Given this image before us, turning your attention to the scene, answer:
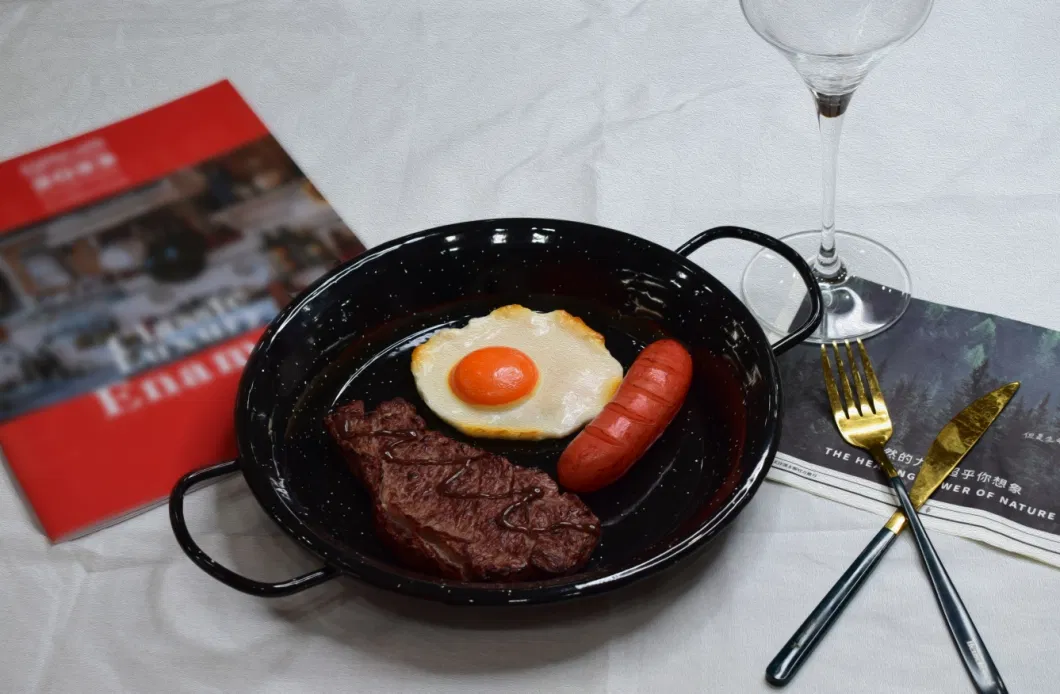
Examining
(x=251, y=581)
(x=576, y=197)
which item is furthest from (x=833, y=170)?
(x=251, y=581)

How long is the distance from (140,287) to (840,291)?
35.9 inches

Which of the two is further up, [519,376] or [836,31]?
[836,31]

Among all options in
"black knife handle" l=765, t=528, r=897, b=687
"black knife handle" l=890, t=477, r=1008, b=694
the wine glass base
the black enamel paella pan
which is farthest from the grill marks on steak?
the wine glass base

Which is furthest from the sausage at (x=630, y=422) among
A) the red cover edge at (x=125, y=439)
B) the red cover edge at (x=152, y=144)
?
the red cover edge at (x=152, y=144)

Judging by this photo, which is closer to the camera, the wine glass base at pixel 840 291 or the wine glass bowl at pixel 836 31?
the wine glass bowl at pixel 836 31

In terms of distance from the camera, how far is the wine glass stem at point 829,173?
115 cm

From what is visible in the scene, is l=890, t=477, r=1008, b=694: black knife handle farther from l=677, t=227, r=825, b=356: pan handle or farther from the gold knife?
l=677, t=227, r=825, b=356: pan handle

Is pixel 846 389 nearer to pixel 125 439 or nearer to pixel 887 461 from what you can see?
pixel 887 461

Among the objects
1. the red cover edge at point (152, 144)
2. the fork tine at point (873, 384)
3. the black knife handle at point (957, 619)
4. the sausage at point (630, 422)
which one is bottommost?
the black knife handle at point (957, 619)

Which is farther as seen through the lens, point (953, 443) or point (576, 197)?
point (576, 197)

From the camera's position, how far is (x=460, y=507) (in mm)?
1038

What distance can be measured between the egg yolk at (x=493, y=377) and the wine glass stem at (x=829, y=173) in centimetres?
40

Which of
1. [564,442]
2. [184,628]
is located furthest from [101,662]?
[564,442]

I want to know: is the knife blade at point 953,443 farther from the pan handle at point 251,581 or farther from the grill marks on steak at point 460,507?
the pan handle at point 251,581
